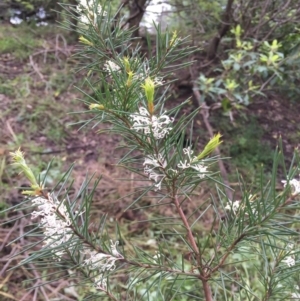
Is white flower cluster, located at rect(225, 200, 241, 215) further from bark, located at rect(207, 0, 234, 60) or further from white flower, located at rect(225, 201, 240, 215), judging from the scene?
bark, located at rect(207, 0, 234, 60)

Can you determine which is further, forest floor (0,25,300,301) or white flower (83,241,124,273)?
forest floor (0,25,300,301)

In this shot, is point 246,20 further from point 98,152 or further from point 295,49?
point 98,152

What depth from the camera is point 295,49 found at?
163 centimetres

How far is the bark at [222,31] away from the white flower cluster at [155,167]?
1769 millimetres

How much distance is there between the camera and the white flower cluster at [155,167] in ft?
1.49

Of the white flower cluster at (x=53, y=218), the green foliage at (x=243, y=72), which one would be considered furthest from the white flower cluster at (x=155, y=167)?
the green foliage at (x=243, y=72)

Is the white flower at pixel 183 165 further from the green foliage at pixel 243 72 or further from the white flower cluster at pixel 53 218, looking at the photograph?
the green foliage at pixel 243 72

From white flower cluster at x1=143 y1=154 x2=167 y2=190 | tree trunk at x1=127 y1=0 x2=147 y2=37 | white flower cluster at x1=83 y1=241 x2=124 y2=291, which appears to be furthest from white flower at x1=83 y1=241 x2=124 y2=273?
tree trunk at x1=127 y1=0 x2=147 y2=37

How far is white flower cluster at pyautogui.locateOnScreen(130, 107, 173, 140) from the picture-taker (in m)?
0.43

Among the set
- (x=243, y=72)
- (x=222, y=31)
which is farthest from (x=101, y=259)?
(x=222, y=31)

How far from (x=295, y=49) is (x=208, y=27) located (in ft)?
3.00

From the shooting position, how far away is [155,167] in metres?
0.46

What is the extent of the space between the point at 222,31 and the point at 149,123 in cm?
188

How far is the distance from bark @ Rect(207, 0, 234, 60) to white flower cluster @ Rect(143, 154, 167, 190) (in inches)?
69.6
